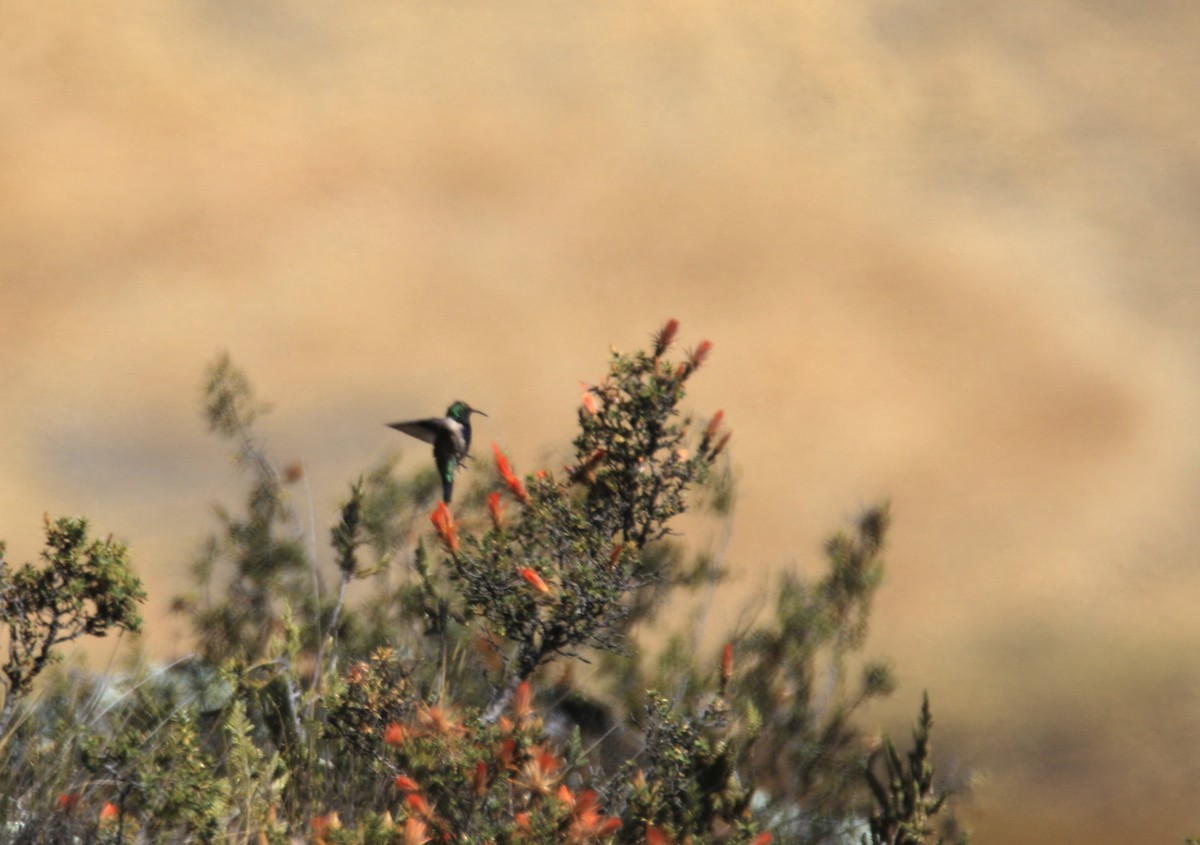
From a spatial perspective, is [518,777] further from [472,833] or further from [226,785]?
[226,785]

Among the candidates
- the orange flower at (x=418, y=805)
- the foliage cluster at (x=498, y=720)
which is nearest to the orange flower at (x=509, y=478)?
the foliage cluster at (x=498, y=720)

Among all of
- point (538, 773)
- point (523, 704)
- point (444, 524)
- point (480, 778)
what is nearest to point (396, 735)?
point (480, 778)

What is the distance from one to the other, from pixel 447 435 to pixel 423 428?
0.39 ft

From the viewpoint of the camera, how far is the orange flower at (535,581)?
20.8 feet

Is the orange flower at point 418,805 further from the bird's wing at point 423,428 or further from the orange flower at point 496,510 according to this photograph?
the bird's wing at point 423,428

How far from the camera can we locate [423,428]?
722 cm

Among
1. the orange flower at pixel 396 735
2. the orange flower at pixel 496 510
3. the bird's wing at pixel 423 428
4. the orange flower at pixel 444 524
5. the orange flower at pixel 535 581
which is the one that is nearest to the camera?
the orange flower at pixel 396 735

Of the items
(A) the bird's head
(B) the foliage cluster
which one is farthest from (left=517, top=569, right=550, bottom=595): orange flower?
(A) the bird's head

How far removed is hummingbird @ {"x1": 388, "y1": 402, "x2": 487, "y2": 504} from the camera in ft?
23.5

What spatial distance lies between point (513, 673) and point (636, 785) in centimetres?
106

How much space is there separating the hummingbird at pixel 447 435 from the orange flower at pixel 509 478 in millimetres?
629

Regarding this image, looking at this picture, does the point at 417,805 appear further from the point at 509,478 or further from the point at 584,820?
the point at 509,478

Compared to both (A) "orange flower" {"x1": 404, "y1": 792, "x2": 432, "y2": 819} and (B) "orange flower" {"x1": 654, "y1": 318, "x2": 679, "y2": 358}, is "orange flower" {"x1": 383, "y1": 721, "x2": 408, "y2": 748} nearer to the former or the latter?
(A) "orange flower" {"x1": 404, "y1": 792, "x2": 432, "y2": 819}

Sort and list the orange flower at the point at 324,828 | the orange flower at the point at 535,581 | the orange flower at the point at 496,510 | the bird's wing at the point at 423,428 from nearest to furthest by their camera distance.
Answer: the orange flower at the point at 324,828, the orange flower at the point at 535,581, the orange flower at the point at 496,510, the bird's wing at the point at 423,428
